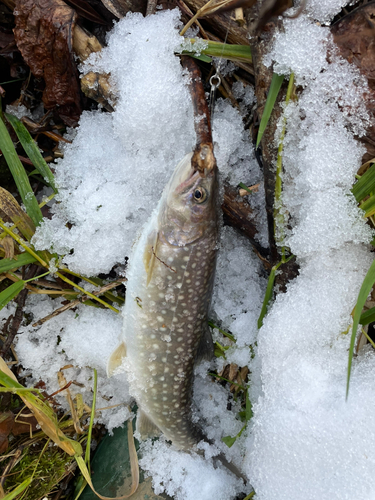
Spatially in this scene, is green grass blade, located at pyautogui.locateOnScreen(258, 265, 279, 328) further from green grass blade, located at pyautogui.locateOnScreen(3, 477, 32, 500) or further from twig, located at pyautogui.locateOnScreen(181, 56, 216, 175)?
green grass blade, located at pyautogui.locateOnScreen(3, 477, 32, 500)

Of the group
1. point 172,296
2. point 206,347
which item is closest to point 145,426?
point 206,347

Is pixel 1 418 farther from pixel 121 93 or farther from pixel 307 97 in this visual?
pixel 307 97

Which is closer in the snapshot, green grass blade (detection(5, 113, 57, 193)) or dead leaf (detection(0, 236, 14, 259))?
dead leaf (detection(0, 236, 14, 259))

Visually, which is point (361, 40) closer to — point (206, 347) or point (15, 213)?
point (206, 347)

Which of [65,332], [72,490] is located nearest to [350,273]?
[65,332]

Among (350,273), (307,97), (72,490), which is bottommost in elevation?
(72,490)

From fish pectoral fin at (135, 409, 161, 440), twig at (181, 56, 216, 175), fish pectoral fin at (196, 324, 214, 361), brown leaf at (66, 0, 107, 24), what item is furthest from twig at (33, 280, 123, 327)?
brown leaf at (66, 0, 107, 24)
